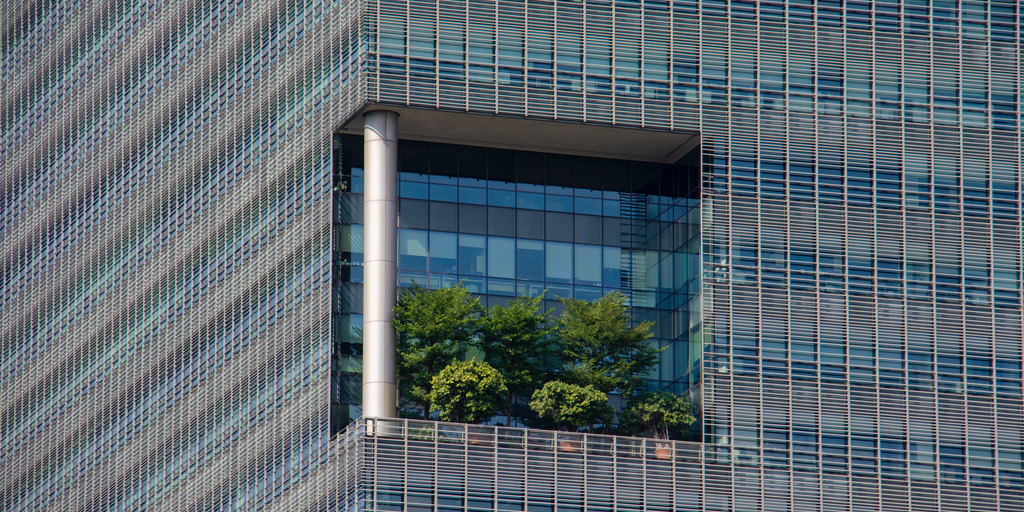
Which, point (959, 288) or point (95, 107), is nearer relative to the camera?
point (959, 288)

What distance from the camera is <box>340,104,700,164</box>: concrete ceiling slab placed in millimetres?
99000

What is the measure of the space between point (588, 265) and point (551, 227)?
2.44 m

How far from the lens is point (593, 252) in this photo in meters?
106

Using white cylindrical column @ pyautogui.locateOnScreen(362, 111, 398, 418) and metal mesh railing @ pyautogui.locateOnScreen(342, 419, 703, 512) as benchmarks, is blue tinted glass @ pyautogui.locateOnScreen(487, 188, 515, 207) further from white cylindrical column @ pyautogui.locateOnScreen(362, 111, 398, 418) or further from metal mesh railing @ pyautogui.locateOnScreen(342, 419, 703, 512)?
metal mesh railing @ pyautogui.locateOnScreen(342, 419, 703, 512)

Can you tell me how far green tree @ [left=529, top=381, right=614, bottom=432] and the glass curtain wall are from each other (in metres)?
5.29

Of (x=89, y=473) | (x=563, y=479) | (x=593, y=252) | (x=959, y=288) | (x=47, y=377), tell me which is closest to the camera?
(x=563, y=479)

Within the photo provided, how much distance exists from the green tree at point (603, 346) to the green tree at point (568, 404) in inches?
65.0

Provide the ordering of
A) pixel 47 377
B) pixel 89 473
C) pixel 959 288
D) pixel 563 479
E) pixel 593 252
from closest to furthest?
pixel 563 479 < pixel 959 288 < pixel 593 252 < pixel 89 473 < pixel 47 377

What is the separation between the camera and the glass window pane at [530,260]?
345 feet

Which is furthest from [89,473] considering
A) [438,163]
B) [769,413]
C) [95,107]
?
[769,413]

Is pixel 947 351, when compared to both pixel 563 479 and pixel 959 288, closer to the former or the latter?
pixel 959 288

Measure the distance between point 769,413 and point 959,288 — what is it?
1052 centimetres

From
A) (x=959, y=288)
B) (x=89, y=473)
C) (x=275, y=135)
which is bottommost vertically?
(x=89, y=473)

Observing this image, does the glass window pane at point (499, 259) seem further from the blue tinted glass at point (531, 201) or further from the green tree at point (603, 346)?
the green tree at point (603, 346)
